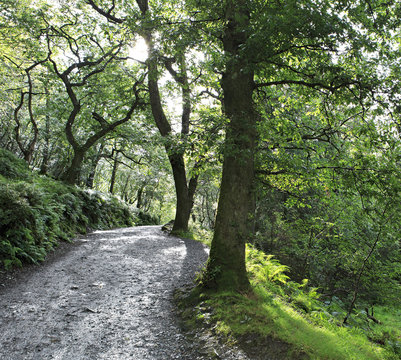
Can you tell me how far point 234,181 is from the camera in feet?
18.1

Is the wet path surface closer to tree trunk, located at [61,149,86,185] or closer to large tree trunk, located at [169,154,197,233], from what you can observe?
large tree trunk, located at [169,154,197,233]

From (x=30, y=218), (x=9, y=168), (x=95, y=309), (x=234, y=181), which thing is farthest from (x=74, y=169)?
(x=234, y=181)

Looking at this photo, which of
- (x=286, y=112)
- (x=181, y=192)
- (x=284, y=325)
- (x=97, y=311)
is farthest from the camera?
(x=181, y=192)

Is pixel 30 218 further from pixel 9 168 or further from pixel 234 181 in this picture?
pixel 9 168

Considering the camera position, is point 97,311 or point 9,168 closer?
point 97,311

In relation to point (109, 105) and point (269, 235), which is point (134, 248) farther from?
point (109, 105)

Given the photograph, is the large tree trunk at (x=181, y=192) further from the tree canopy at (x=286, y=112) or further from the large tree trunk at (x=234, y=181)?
the large tree trunk at (x=234, y=181)

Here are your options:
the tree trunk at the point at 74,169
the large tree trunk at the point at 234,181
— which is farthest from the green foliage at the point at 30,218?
the large tree trunk at the point at 234,181

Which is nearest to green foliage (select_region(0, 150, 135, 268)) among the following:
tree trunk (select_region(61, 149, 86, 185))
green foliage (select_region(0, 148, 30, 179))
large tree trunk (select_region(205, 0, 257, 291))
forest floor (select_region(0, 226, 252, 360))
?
green foliage (select_region(0, 148, 30, 179))

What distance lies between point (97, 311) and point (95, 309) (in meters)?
0.09

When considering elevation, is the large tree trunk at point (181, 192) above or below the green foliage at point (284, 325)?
above

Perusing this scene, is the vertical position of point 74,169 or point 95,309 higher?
point 74,169

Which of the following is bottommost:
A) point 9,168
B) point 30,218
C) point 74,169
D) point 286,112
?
point 30,218

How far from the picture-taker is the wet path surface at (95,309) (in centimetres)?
369
